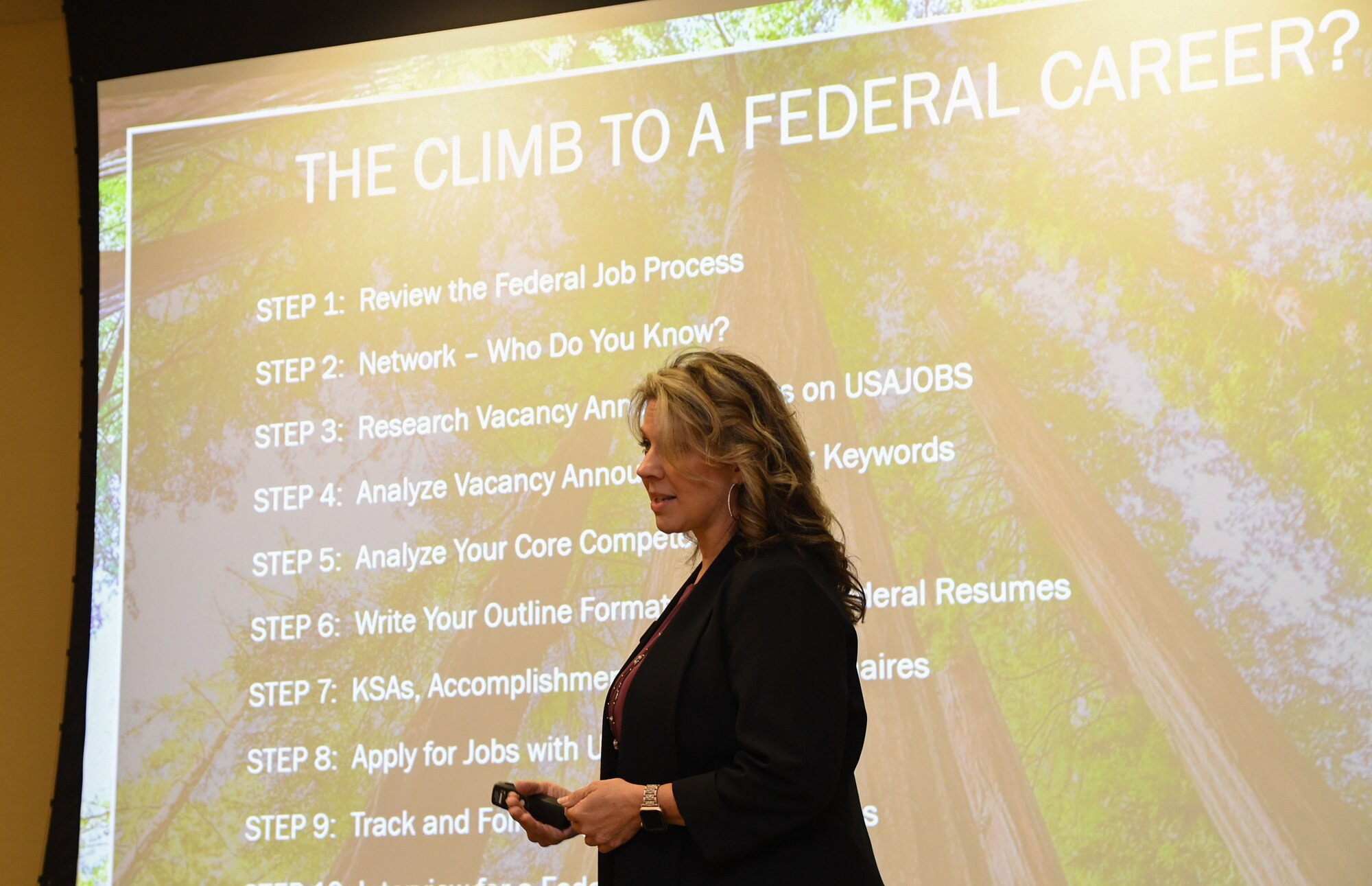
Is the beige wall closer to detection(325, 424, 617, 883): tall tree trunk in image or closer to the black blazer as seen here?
detection(325, 424, 617, 883): tall tree trunk in image

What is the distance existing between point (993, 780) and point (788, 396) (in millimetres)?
930

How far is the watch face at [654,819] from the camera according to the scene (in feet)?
5.88

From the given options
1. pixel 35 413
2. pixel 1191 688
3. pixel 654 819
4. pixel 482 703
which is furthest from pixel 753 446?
pixel 35 413

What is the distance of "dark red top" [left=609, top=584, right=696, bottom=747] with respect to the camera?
75.9 inches

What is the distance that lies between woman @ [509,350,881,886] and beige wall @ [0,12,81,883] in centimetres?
257

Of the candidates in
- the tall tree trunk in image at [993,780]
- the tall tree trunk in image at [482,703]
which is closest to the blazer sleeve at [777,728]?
the tall tree trunk in image at [993,780]

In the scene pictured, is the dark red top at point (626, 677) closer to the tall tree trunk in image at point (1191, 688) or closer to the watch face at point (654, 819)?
the watch face at point (654, 819)

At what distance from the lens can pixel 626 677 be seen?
77.7 inches

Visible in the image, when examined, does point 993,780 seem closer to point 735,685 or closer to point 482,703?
point 482,703

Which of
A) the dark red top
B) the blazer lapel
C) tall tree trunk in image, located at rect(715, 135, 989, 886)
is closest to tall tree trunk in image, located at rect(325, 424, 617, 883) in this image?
tall tree trunk in image, located at rect(715, 135, 989, 886)

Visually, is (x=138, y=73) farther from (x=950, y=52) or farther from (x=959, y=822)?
(x=959, y=822)

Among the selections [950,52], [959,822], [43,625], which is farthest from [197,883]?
[950,52]

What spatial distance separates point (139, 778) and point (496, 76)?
195cm

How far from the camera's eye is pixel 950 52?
3.18 metres
